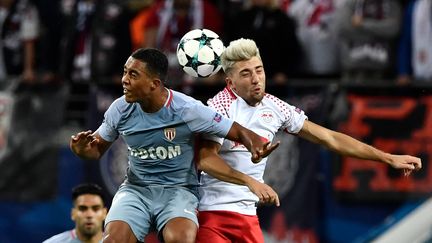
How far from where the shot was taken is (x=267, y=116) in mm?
9000

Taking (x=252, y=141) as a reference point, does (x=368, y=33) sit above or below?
below

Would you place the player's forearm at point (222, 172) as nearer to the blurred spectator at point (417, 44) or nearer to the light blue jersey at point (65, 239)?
the light blue jersey at point (65, 239)

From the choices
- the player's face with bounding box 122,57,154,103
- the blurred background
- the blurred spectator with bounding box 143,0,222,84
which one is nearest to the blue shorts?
the player's face with bounding box 122,57,154,103

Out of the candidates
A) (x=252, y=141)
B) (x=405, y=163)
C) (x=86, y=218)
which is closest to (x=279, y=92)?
(x=86, y=218)

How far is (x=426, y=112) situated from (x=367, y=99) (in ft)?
2.11

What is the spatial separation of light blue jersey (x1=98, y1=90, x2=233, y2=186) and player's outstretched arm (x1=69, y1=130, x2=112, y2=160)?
0.19 meters

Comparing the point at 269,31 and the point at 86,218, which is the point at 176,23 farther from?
the point at 86,218

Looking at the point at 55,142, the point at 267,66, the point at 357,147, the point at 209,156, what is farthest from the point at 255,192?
the point at 55,142

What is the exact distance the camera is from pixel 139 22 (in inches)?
538

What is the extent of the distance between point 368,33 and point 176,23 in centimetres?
209

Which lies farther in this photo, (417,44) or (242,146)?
(417,44)

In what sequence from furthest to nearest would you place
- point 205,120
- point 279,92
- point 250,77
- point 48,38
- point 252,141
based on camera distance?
point 48,38 < point 279,92 < point 250,77 < point 205,120 < point 252,141

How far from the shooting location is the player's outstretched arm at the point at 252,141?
827 cm

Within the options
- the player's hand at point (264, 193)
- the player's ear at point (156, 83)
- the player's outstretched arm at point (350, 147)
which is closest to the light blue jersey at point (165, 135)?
the player's ear at point (156, 83)
